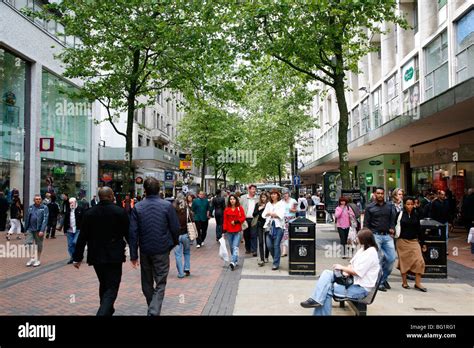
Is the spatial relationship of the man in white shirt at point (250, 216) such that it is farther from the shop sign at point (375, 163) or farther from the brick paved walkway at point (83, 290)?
the shop sign at point (375, 163)

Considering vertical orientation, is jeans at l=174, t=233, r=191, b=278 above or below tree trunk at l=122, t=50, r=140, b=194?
below

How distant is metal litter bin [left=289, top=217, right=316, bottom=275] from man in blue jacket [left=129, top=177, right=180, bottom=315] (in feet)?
13.7

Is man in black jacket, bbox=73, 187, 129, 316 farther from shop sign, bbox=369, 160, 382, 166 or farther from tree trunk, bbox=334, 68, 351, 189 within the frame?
shop sign, bbox=369, 160, 382, 166

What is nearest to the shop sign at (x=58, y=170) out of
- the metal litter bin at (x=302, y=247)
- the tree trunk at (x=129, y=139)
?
the tree trunk at (x=129, y=139)

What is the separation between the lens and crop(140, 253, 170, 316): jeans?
570cm

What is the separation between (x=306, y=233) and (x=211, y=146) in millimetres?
26775

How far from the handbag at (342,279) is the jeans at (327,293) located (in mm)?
126

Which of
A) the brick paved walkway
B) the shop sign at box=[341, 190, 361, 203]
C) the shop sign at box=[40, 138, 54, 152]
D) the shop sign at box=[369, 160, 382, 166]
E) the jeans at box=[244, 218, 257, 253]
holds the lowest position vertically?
the brick paved walkway

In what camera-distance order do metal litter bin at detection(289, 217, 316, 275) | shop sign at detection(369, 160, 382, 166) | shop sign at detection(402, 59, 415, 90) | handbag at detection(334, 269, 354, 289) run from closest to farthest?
1. handbag at detection(334, 269, 354, 289)
2. metal litter bin at detection(289, 217, 316, 275)
3. shop sign at detection(402, 59, 415, 90)
4. shop sign at detection(369, 160, 382, 166)

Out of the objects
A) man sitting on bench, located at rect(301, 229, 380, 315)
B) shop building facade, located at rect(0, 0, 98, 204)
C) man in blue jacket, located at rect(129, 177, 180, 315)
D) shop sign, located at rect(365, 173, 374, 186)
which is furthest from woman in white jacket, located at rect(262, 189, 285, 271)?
shop sign, located at rect(365, 173, 374, 186)
